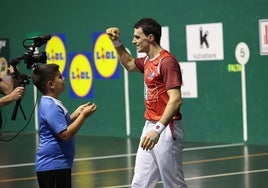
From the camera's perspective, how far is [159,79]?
670 centimetres

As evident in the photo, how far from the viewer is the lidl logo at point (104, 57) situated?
16.0 meters

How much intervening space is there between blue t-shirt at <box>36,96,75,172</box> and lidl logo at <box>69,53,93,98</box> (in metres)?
10.5

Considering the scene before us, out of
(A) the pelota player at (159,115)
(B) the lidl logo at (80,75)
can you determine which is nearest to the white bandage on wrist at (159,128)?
(A) the pelota player at (159,115)

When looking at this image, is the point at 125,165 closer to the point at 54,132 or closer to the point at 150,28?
the point at 150,28

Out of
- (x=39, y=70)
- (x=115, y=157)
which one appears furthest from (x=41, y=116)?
(x=115, y=157)

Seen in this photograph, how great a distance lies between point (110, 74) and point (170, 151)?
9581 millimetres

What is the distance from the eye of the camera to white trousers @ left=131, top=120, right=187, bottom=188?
21.8 ft

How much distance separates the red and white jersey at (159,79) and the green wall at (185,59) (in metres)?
7.00

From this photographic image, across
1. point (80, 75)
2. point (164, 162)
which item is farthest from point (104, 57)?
point (164, 162)

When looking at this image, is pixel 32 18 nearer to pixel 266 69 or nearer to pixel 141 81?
pixel 141 81

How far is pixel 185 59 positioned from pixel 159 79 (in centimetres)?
811

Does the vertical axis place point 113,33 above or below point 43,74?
above

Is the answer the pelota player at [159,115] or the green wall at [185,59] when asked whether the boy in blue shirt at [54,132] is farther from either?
the green wall at [185,59]

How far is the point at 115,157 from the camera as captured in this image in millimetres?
12750
